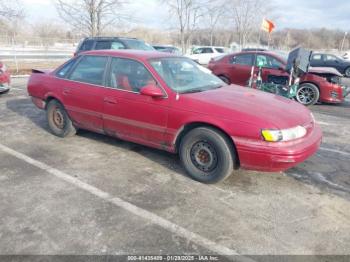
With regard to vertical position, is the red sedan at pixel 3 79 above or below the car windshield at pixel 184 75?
below

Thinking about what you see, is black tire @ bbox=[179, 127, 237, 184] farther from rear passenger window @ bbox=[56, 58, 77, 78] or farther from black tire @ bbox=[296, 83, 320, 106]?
black tire @ bbox=[296, 83, 320, 106]

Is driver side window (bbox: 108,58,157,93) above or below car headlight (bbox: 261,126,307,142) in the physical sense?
above

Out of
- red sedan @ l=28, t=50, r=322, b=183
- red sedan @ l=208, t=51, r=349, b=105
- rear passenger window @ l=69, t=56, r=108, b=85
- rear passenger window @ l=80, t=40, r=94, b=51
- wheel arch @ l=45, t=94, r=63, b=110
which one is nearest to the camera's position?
red sedan @ l=28, t=50, r=322, b=183

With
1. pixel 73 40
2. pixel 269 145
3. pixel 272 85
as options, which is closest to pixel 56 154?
pixel 269 145

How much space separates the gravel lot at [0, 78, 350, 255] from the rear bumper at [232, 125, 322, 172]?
402 millimetres

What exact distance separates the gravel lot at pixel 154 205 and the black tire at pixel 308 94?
4.27 m

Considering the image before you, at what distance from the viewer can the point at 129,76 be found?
426 cm

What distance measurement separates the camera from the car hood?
11.0 feet

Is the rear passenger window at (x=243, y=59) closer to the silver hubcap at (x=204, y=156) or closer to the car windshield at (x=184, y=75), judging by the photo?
the car windshield at (x=184, y=75)

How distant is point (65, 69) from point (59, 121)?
93 cm

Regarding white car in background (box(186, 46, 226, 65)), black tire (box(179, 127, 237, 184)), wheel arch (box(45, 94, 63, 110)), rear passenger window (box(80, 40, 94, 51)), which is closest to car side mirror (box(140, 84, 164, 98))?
black tire (box(179, 127, 237, 184))

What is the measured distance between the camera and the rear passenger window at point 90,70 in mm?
4550

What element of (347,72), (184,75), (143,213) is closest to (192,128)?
(184,75)

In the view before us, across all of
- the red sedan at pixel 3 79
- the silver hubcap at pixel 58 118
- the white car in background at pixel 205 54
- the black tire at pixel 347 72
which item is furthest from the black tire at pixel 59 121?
the black tire at pixel 347 72
